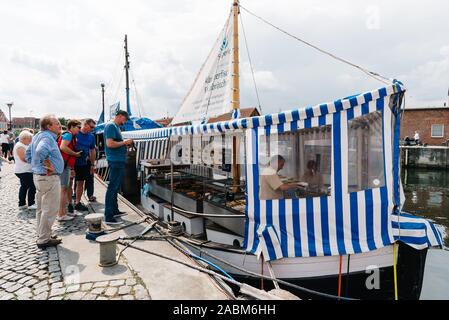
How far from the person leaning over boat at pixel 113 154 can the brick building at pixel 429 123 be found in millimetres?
33953

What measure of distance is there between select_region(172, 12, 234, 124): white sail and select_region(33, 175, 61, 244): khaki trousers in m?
4.05

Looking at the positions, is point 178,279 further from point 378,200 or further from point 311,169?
point 378,200

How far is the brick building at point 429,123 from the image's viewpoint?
101 feet

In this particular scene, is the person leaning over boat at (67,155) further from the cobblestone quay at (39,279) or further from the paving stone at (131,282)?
the paving stone at (131,282)

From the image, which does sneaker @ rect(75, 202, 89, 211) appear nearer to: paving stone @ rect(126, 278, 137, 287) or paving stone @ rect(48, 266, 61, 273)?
paving stone @ rect(48, 266, 61, 273)

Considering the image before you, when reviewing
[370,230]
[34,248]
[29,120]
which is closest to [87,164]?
[34,248]

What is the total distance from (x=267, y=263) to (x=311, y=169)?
1.52 m

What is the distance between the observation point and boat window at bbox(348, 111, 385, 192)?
4148 mm

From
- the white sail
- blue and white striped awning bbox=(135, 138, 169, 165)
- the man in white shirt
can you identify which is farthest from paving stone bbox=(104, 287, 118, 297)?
the man in white shirt

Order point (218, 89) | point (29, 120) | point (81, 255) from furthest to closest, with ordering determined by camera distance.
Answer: point (29, 120)
point (218, 89)
point (81, 255)

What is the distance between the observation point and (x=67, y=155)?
6.16 metres

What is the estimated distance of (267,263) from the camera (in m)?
4.30

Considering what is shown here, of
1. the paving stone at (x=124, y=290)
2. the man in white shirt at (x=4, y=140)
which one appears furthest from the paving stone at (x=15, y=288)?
the man in white shirt at (x=4, y=140)
